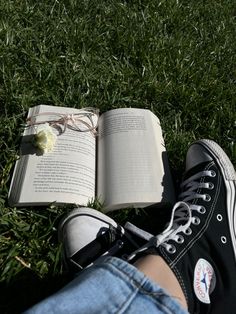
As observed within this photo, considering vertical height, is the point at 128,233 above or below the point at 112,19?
below

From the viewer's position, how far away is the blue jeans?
1032mm

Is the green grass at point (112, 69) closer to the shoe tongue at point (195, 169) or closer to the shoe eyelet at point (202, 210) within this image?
the shoe tongue at point (195, 169)

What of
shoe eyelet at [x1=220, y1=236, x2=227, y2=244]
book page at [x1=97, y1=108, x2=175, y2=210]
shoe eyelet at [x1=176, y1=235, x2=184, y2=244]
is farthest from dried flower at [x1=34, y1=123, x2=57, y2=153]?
shoe eyelet at [x1=220, y1=236, x2=227, y2=244]

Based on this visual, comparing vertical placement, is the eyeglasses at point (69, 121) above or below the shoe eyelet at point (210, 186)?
above

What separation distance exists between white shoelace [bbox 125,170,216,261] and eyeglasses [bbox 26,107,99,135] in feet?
1.20

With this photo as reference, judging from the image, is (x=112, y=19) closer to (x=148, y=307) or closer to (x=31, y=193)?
(x=31, y=193)

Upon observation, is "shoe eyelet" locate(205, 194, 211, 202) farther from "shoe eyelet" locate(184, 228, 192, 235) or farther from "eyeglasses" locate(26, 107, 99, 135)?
"eyeglasses" locate(26, 107, 99, 135)

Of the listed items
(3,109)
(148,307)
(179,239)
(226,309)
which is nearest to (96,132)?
(3,109)

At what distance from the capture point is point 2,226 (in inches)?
61.7

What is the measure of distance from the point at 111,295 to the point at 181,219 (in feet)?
1.85

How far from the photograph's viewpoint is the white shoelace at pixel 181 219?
4.77 feet

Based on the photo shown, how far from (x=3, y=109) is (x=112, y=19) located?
0.73 m

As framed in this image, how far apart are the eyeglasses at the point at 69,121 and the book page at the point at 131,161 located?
0.04m

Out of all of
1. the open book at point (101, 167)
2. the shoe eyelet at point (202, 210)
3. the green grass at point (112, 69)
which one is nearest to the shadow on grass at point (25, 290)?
the green grass at point (112, 69)
